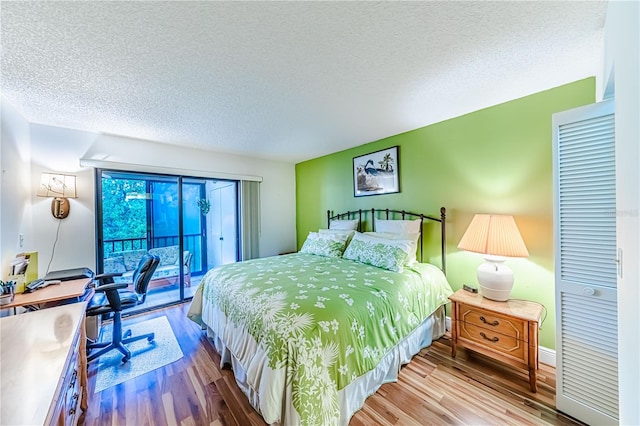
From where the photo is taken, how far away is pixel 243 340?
1.71m

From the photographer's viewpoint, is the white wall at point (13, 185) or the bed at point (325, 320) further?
the white wall at point (13, 185)

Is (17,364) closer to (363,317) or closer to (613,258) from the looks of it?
(363,317)

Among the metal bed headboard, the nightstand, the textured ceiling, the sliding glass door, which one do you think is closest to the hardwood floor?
the nightstand

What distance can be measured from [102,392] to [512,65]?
3.98m

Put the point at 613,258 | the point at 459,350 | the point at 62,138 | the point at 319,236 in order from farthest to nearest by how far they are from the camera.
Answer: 1. the point at 319,236
2. the point at 62,138
3. the point at 459,350
4. the point at 613,258

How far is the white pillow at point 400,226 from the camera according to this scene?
2859 millimetres

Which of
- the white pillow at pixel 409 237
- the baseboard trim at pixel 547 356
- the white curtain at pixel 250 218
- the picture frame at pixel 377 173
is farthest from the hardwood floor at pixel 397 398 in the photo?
the white curtain at pixel 250 218

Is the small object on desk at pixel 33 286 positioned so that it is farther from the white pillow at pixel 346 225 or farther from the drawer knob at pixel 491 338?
the drawer knob at pixel 491 338

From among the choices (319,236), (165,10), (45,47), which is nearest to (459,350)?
(319,236)

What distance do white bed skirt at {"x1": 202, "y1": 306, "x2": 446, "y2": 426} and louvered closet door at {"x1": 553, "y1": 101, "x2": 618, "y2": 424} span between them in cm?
99

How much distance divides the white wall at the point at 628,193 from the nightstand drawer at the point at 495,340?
34.4 inches

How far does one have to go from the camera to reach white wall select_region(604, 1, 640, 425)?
0.79m

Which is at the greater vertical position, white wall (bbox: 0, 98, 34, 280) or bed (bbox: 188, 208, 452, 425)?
white wall (bbox: 0, 98, 34, 280)

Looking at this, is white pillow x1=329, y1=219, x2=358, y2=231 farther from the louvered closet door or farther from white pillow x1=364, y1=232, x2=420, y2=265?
the louvered closet door
